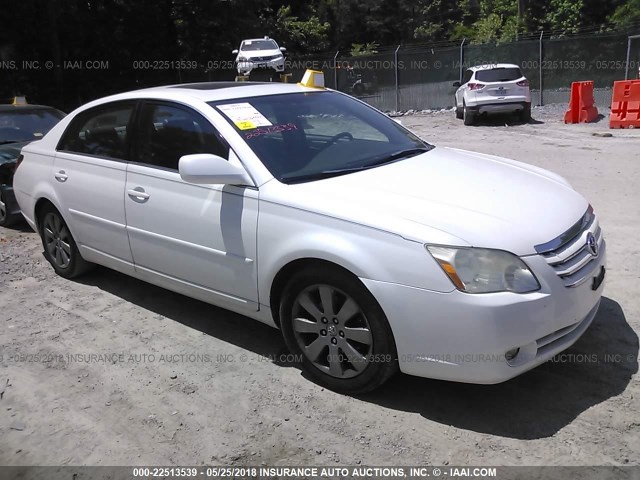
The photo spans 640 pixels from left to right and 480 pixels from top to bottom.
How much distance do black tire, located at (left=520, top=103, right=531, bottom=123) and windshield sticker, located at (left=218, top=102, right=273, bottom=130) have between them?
14651mm

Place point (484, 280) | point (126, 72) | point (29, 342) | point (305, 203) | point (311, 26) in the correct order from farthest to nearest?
point (311, 26) → point (126, 72) → point (29, 342) → point (305, 203) → point (484, 280)

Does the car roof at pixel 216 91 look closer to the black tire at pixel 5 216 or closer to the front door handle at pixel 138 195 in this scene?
the front door handle at pixel 138 195

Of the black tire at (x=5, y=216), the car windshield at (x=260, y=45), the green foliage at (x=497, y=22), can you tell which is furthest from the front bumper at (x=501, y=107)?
the green foliage at (x=497, y=22)

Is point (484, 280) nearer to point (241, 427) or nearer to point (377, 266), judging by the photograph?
point (377, 266)

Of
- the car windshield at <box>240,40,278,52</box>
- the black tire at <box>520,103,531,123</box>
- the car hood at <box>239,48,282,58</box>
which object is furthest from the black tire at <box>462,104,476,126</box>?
the car windshield at <box>240,40,278,52</box>

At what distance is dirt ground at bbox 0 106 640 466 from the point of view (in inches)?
119

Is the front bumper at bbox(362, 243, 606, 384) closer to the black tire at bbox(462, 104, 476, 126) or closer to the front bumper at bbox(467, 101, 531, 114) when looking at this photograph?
the front bumper at bbox(467, 101, 531, 114)

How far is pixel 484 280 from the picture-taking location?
2.97m

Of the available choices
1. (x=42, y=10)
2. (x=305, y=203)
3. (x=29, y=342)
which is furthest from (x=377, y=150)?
(x=42, y=10)

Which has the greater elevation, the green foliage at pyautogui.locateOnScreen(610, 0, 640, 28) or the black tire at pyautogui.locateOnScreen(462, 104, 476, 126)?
the green foliage at pyautogui.locateOnScreen(610, 0, 640, 28)

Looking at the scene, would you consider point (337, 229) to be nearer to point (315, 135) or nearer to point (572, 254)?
point (315, 135)

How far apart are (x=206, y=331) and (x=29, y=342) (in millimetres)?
1264

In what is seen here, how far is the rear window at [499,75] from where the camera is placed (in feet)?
55.7

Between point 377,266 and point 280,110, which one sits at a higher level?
point 280,110
